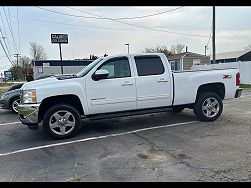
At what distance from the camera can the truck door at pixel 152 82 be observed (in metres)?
6.57

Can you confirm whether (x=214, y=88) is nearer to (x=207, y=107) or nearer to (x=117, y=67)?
(x=207, y=107)

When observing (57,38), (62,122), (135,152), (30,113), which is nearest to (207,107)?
A: (135,152)

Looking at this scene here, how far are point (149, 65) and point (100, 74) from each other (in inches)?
56.6

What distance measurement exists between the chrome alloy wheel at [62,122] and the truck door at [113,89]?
1.78 ft

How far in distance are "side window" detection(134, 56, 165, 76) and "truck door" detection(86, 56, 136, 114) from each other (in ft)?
0.86

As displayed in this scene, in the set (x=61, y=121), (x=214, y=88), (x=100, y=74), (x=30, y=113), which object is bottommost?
(x=61, y=121)

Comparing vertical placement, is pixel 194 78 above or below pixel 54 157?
above

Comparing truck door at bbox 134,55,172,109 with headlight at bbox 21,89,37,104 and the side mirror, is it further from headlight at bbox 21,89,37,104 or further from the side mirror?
headlight at bbox 21,89,37,104

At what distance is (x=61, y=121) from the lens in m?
6.01

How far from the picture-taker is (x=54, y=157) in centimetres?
487

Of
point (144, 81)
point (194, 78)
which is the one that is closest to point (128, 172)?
point (144, 81)

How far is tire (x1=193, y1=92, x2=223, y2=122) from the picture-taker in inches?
283

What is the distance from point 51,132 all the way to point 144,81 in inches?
103

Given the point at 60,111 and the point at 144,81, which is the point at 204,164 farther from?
the point at 60,111
